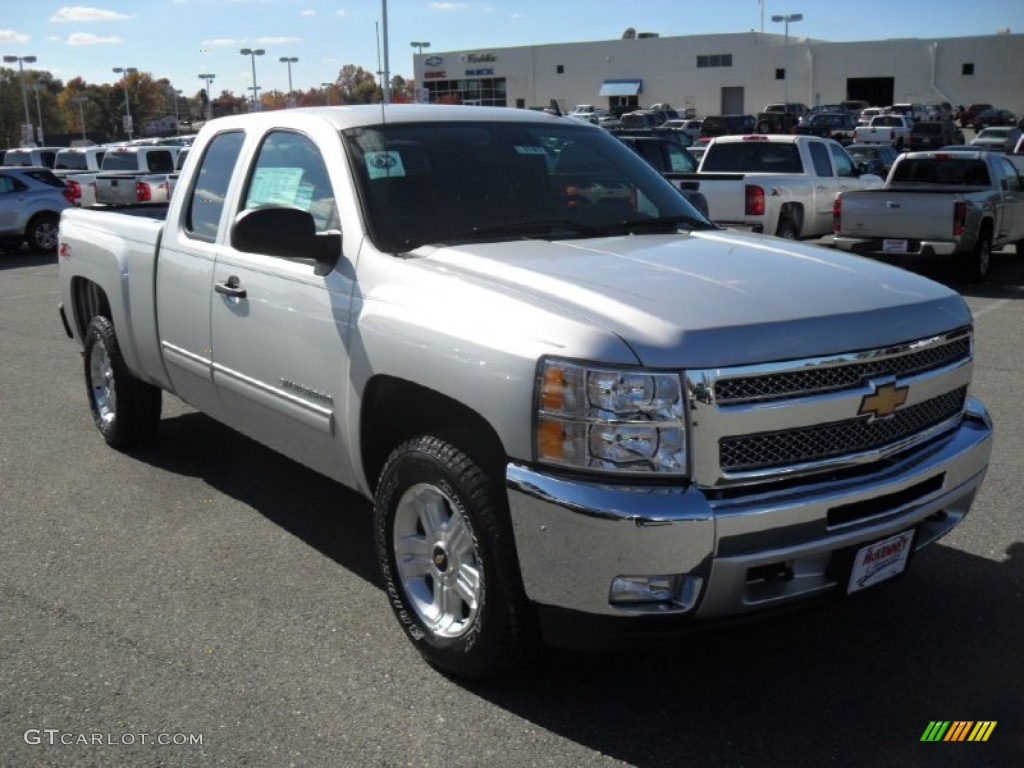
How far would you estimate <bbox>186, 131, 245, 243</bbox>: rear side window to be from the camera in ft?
16.9

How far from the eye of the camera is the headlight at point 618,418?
9.99 feet

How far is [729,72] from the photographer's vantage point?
89250mm

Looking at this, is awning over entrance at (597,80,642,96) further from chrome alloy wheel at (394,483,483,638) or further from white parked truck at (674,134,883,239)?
chrome alloy wheel at (394,483,483,638)

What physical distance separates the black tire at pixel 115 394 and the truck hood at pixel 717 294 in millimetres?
3072

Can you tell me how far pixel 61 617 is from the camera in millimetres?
4246

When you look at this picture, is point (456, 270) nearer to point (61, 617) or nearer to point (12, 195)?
point (61, 617)

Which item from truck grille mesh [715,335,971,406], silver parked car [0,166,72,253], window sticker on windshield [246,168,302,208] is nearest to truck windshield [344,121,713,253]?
window sticker on windshield [246,168,302,208]

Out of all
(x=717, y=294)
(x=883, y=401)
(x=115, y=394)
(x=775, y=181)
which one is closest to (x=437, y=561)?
(x=717, y=294)

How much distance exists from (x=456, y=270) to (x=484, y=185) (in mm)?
854

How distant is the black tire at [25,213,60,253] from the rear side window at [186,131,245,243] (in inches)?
660

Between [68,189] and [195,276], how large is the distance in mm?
17633

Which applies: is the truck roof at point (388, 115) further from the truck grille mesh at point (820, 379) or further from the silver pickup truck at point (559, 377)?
the truck grille mesh at point (820, 379)

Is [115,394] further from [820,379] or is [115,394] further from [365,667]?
[820,379]

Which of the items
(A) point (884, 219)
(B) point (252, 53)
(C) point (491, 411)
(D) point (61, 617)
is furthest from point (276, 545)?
(B) point (252, 53)
